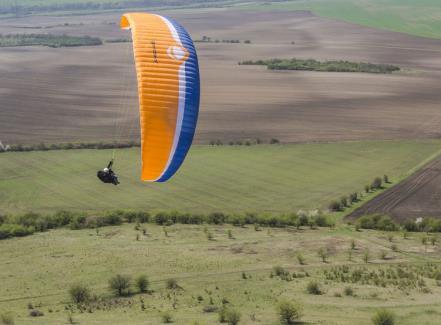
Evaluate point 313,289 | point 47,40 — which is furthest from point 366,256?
point 47,40

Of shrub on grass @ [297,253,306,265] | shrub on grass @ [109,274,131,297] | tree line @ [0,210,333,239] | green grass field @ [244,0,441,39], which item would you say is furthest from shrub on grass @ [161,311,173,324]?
green grass field @ [244,0,441,39]

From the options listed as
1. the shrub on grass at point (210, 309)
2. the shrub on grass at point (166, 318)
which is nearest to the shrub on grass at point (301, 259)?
the shrub on grass at point (210, 309)

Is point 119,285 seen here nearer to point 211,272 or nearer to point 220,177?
point 211,272

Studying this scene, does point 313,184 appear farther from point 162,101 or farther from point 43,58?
point 43,58

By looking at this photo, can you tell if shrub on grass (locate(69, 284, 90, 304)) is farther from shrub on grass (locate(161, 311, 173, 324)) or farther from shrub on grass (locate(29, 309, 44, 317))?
shrub on grass (locate(161, 311, 173, 324))

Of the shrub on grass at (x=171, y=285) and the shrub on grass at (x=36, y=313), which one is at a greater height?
the shrub on grass at (x=171, y=285)

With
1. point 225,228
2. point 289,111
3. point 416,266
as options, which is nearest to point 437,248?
point 416,266

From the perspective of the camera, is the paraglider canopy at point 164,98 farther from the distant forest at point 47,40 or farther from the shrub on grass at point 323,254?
the distant forest at point 47,40
